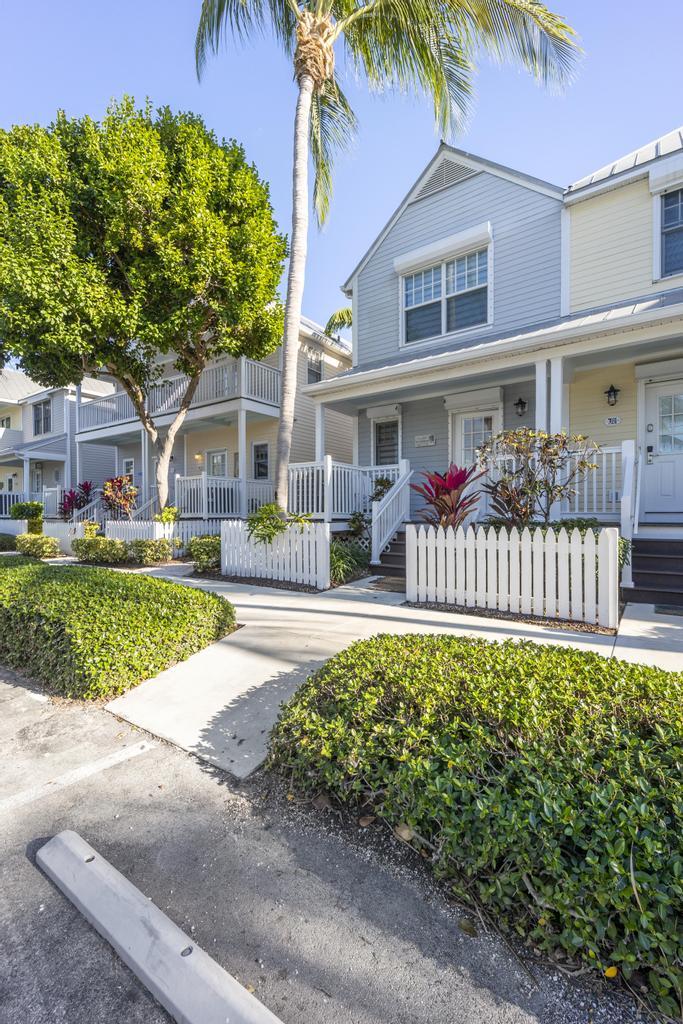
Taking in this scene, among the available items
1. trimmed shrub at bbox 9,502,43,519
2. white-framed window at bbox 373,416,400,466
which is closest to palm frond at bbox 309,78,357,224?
white-framed window at bbox 373,416,400,466

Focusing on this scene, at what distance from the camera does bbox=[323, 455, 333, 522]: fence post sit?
8.86m

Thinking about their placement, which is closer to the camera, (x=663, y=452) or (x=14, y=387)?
(x=663, y=452)

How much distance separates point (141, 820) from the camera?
7.20 ft

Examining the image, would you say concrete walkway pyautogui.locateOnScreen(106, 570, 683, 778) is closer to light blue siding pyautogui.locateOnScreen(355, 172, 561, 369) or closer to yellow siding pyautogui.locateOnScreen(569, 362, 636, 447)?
yellow siding pyautogui.locateOnScreen(569, 362, 636, 447)

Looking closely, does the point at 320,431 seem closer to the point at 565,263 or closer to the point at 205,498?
the point at 205,498

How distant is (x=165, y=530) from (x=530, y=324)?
9.23 m

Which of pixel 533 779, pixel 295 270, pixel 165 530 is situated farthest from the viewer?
pixel 165 530

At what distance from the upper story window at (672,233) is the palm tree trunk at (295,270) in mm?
6208

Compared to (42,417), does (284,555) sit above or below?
below

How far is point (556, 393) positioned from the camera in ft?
24.0

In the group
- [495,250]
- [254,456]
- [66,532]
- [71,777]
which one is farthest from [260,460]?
[71,777]

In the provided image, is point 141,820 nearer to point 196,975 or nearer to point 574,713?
point 196,975

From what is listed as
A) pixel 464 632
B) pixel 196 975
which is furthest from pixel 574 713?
pixel 464 632

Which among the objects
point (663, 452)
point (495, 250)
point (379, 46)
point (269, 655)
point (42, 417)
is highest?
point (379, 46)
